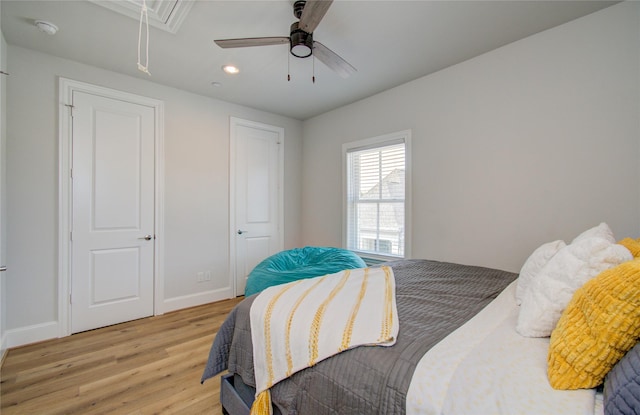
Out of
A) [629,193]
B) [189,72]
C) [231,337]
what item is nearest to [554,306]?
[231,337]

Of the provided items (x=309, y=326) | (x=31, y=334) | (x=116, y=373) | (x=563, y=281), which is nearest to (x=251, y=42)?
(x=309, y=326)

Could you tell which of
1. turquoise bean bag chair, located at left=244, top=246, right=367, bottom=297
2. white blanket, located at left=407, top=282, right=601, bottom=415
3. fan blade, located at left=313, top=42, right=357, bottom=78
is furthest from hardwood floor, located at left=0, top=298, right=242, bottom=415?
fan blade, located at left=313, top=42, right=357, bottom=78

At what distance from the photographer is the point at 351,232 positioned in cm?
380

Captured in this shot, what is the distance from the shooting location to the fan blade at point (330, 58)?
2.01 m

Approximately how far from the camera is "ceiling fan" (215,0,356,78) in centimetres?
160

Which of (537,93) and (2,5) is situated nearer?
(2,5)

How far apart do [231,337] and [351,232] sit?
2.50 metres

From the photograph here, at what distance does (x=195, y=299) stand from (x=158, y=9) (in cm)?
297

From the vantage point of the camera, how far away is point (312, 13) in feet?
5.32

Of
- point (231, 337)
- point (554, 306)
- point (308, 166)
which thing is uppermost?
point (308, 166)

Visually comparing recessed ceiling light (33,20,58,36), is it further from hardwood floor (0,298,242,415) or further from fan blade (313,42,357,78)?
hardwood floor (0,298,242,415)

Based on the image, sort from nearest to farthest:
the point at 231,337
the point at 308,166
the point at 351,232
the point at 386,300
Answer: the point at 386,300 → the point at 231,337 → the point at 351,232 → the point at 308,166

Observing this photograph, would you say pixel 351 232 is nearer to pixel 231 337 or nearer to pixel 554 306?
pixel 231 337

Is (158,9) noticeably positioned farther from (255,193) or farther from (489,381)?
(489,381)
